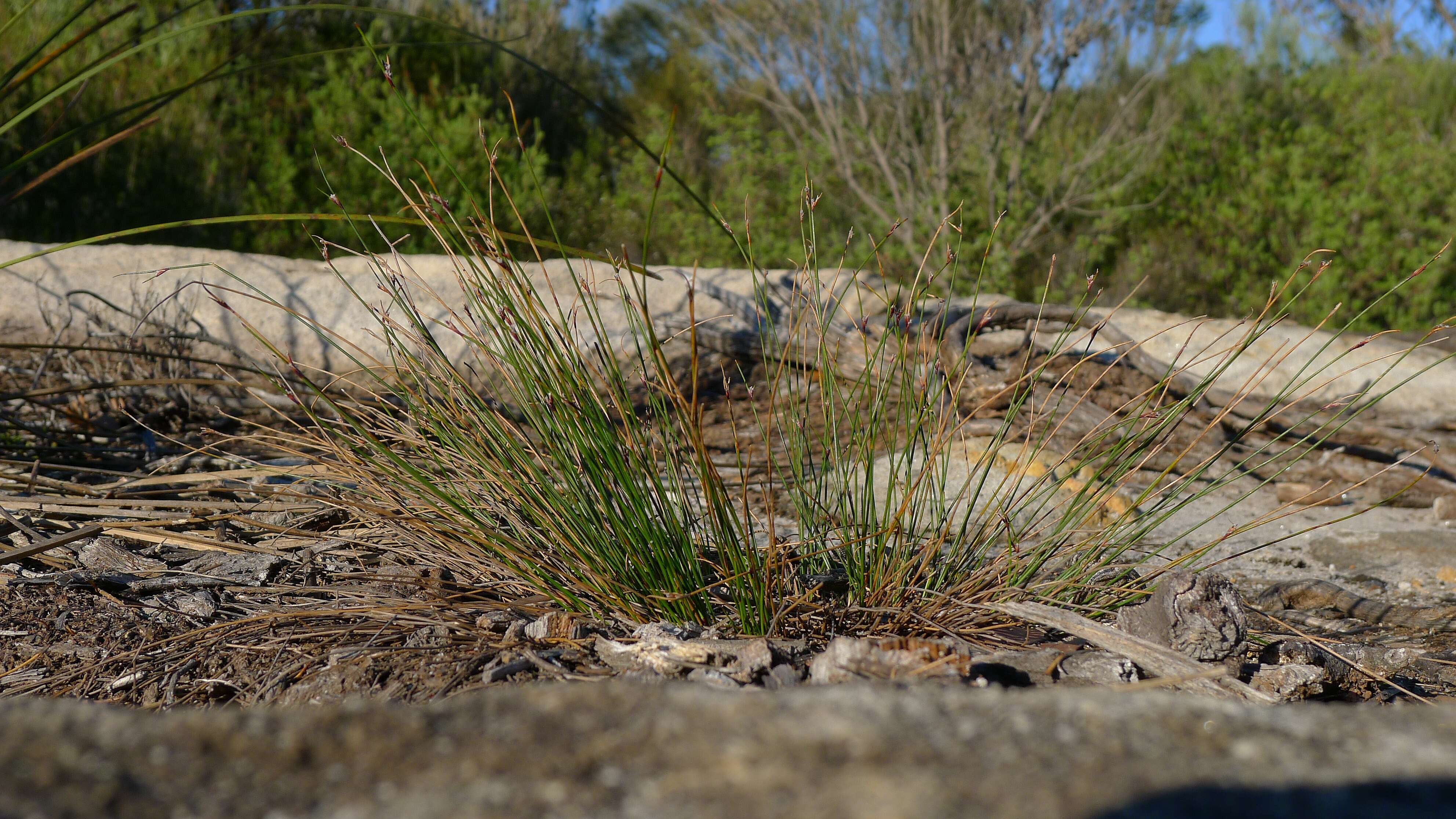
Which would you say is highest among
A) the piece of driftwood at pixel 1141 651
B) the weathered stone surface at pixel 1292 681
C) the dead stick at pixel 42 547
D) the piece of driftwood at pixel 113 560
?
the piece of driftwood at pixel 1141 651

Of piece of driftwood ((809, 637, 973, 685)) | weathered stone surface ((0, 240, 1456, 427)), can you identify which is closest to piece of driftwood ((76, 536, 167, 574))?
piece of driftwood ((809, 637, 973, 685))

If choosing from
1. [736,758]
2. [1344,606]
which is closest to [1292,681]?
[1344,606]

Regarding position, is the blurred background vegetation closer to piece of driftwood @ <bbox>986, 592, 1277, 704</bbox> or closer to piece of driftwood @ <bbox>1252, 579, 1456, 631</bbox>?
piece of driftwood @ <bbox>1252, 579, 1456, 631</bbox>

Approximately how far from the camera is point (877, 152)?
20.3ft

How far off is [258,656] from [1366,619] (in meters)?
2.10

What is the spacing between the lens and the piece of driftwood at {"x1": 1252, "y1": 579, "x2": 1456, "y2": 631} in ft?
6.77

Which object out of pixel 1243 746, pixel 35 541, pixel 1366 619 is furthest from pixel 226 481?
pixel 1366 619

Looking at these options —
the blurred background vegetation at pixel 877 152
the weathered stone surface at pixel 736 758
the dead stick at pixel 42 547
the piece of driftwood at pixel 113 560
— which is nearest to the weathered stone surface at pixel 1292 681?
the weathered stone surface at pixel 736 758

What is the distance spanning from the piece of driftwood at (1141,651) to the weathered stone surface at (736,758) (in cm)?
61

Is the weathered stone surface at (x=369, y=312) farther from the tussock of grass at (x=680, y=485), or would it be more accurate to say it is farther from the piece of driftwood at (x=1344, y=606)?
the tussock of grass at (x=680, y=485)

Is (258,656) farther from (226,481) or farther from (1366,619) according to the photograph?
(1366,619)

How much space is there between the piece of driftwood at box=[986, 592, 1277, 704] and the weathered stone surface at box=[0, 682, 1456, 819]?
0.61 meters

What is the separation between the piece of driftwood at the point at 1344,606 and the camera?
206 cm

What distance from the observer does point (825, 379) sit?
1625 millimetres
